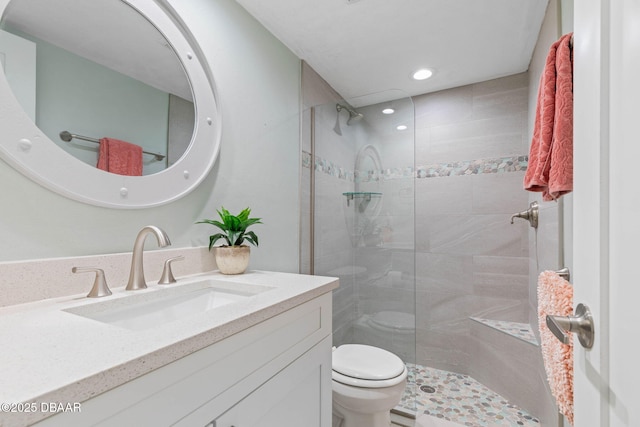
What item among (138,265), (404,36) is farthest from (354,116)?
(138,265)

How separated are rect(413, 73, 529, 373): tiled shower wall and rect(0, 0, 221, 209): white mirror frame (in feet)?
6.02

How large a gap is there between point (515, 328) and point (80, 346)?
7.94 feet

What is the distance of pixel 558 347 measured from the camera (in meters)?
0.76

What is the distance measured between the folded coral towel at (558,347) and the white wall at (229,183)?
122cm

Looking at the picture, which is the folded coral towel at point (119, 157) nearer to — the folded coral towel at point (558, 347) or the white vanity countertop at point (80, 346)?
the white vanity countertop at point (80, 346)

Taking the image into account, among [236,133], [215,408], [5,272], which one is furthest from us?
[236,133]

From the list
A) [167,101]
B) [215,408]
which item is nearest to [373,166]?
[167,101]

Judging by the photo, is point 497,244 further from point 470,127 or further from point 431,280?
point 470,127

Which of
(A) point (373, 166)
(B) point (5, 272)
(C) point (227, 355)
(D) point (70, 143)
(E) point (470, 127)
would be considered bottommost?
(C) point (227, 355)

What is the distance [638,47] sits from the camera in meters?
0.38

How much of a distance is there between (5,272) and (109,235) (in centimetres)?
25

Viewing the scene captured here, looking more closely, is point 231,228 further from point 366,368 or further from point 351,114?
point 351,114

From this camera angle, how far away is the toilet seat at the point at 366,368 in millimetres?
1412

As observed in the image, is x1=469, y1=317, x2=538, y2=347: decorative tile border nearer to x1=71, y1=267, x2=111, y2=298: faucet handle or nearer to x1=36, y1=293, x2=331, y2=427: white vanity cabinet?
x1=36, y1=293, x2=331, y2=427: white vanity cabinet
